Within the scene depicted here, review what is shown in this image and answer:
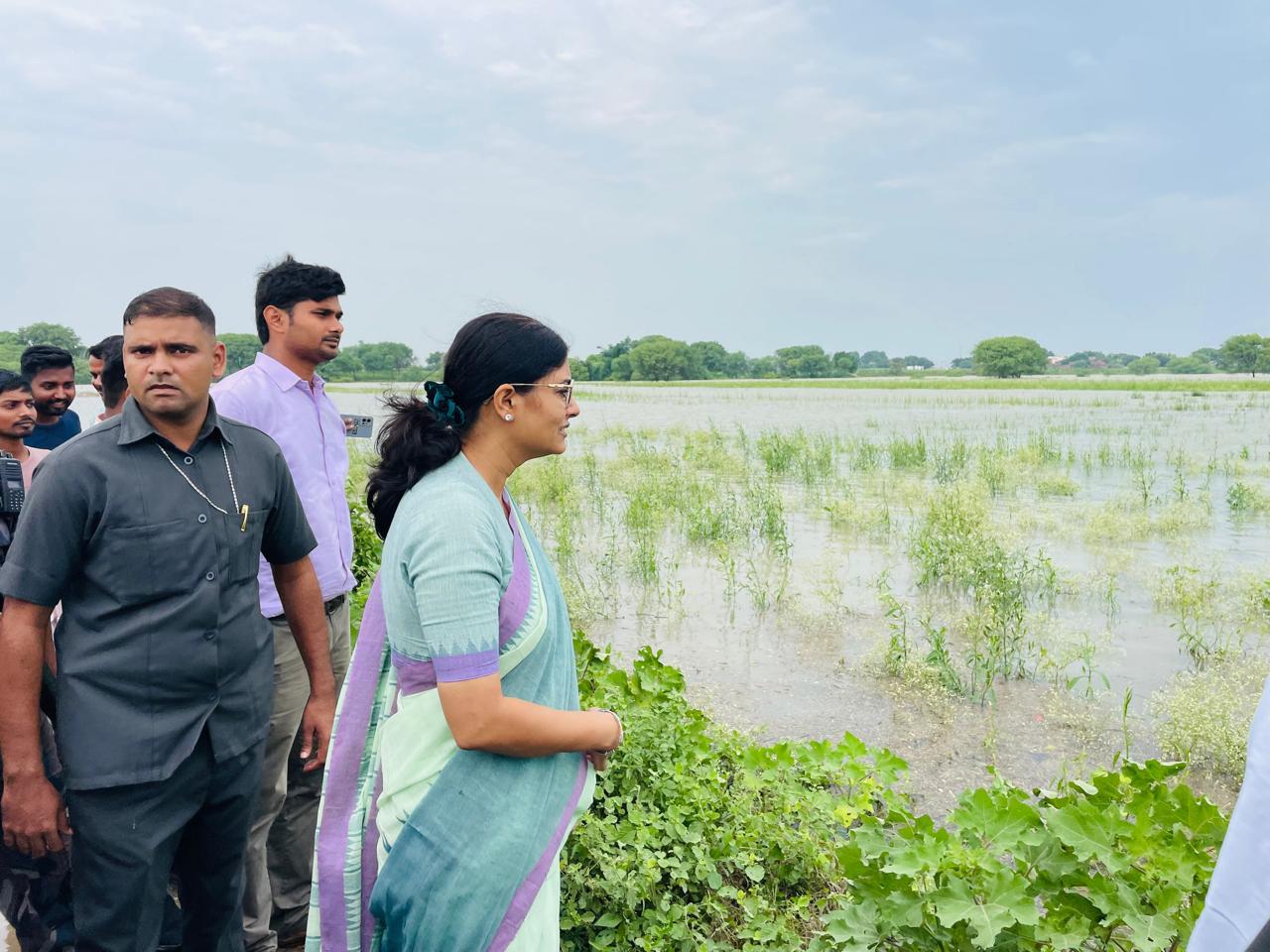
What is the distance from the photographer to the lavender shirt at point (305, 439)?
2.96 metres

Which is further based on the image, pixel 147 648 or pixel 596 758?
pixel 147 648

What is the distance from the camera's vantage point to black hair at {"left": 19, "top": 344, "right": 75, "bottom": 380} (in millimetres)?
4223

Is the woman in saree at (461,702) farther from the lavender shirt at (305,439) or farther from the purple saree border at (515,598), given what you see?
the lavender shirt at (305,439)

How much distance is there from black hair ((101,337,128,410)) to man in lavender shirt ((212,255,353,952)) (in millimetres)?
662

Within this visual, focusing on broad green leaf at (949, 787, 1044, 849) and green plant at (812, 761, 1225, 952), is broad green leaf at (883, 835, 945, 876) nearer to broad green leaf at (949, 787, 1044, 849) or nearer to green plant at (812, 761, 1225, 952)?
green plant at (812, 761, 1225, 952)

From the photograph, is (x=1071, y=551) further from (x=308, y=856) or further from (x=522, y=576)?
(x=522, y=576)

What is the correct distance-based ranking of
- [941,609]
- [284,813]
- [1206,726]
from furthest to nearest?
[941,609] → [1206,726] → [284,813]

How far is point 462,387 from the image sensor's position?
1.74 meters

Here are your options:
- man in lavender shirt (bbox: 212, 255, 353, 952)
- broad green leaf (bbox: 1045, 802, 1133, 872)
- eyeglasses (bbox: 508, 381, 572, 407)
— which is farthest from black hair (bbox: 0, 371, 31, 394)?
broad green leaf (bbox: 1045, 802, 1133, 872)

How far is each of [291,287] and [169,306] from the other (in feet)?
2.98

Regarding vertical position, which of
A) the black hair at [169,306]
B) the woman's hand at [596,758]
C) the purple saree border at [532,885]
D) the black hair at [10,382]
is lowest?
the purple saree border at [532,885]

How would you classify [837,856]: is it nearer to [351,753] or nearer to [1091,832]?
[1091,832]

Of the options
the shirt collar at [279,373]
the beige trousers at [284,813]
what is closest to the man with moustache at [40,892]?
the beige trousers at [284,813]

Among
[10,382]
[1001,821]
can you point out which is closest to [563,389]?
[1001,821]
